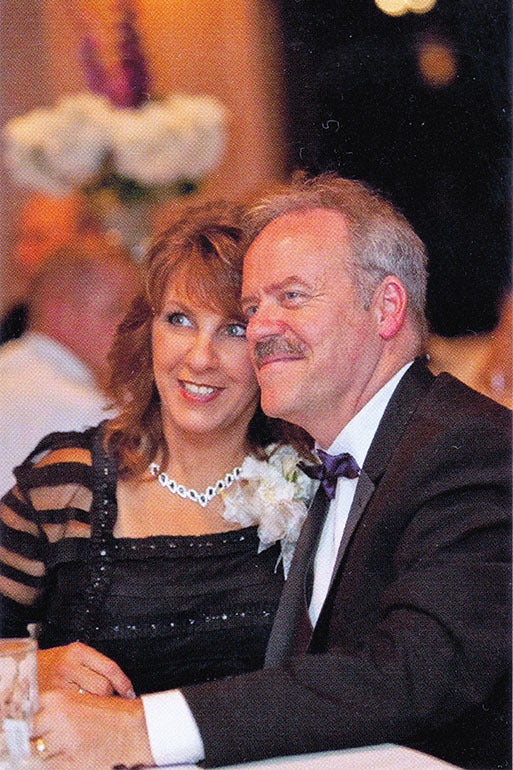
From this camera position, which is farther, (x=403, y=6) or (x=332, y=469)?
(x=403, y=6)

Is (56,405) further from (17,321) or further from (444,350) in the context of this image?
(444,350)

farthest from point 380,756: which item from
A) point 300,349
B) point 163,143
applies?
point 163,143

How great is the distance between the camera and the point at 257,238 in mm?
2062

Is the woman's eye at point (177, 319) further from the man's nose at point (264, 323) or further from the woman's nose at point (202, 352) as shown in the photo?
the man's nose at point (264, 323)

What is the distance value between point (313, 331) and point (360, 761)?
753 millimetres

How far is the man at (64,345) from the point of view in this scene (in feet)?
8.54

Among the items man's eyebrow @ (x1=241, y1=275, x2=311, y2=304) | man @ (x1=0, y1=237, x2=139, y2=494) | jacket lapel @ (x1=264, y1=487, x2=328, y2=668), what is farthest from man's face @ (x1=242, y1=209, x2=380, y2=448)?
man @ (x1=0, y1=237, x2=139, y2=494)

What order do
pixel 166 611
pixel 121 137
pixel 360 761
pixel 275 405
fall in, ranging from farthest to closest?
pixel 121 137 < pixel 166 611 < pixel 275 405 < pixel 360 761

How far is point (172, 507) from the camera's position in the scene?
2209 mm

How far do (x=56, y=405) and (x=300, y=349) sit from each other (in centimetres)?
98

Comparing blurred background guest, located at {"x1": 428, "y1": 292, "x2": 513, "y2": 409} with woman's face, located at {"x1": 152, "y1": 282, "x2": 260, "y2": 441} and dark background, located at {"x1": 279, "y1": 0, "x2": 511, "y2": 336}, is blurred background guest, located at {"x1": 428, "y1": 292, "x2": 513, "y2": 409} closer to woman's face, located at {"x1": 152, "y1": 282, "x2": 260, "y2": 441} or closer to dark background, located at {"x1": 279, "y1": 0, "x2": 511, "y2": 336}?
dark background, located at {"x1": 279, "y1": 0, "x2": 511, "y2": 336}

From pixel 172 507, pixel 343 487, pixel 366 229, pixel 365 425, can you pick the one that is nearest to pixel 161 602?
pixel 172 507

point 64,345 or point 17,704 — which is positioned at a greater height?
point 64,345

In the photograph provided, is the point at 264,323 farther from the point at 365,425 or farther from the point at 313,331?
the point at 365,425
